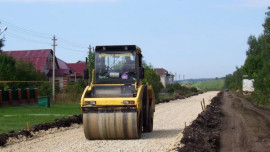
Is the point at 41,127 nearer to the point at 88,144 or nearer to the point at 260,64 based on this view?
the point at 88,144

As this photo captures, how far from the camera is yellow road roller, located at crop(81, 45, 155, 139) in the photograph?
14539 millimetres

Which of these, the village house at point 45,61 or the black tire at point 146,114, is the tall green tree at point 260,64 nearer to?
the black tire at point 146,114

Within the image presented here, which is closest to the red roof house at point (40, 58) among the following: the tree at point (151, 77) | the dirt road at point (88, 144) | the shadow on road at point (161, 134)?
the tree at point (151, 77)

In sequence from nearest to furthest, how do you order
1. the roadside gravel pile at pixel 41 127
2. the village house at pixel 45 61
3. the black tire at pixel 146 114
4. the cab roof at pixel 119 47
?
the roadside gravel pile at pixel 41 127
the cab roof at pixel 119 47
the black tire at pixel 146 114
the village house at pixel 45 61

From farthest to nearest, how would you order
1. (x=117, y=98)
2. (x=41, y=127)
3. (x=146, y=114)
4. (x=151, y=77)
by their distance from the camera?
(x=151, y=77) < (x=41, y=127) < (x=146, y=114) < (x=117, y=98)

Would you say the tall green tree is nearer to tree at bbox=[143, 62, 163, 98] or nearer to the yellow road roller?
tree at bbox=[143, 62, 163, 98]

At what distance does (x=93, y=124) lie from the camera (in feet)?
47.9

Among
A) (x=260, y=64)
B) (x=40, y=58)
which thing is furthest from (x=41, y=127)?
(x=260, y=64)

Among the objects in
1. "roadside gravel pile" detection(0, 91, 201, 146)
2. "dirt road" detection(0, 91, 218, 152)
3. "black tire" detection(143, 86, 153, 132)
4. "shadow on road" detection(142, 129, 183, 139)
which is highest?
"black tire" detection(143, 86, 153, 132)

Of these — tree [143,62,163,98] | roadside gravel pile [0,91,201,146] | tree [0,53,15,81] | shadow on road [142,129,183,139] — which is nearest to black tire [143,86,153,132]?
shadow on road [142,129,183,139]

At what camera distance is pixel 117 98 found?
575 inches

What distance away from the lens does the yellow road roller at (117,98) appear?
1454 centimetres

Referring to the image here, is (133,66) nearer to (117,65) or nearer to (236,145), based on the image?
(117,65)

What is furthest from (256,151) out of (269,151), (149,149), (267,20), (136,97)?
(267,20)
